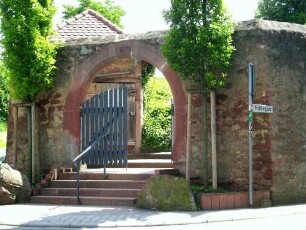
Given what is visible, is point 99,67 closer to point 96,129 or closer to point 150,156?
point 96,129

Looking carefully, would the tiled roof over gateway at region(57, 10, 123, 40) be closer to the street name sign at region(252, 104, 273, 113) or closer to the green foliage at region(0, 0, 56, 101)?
the green foliage at region(0, 0, 56, 101)

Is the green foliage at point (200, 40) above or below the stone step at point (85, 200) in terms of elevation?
above

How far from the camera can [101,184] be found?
959cm

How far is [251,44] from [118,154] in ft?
13.3

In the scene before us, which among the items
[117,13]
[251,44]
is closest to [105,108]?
[251,44]

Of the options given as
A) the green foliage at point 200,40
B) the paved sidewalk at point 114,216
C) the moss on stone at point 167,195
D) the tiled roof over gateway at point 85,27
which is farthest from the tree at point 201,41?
the tiled roof over gateway at point 85,27

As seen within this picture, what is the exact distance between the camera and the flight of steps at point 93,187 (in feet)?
29.5

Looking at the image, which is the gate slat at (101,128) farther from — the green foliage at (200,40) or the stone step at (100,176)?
the green foliage at (200,40)

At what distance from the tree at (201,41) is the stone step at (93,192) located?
71.3 inches

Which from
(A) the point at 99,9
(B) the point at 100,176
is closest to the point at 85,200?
(B) the point at 100,176

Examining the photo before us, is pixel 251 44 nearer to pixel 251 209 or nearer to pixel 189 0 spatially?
pixel 189 0

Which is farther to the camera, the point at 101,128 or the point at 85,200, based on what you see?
the point at 101,128

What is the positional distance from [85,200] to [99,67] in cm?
332

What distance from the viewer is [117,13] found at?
32031 millimetres
